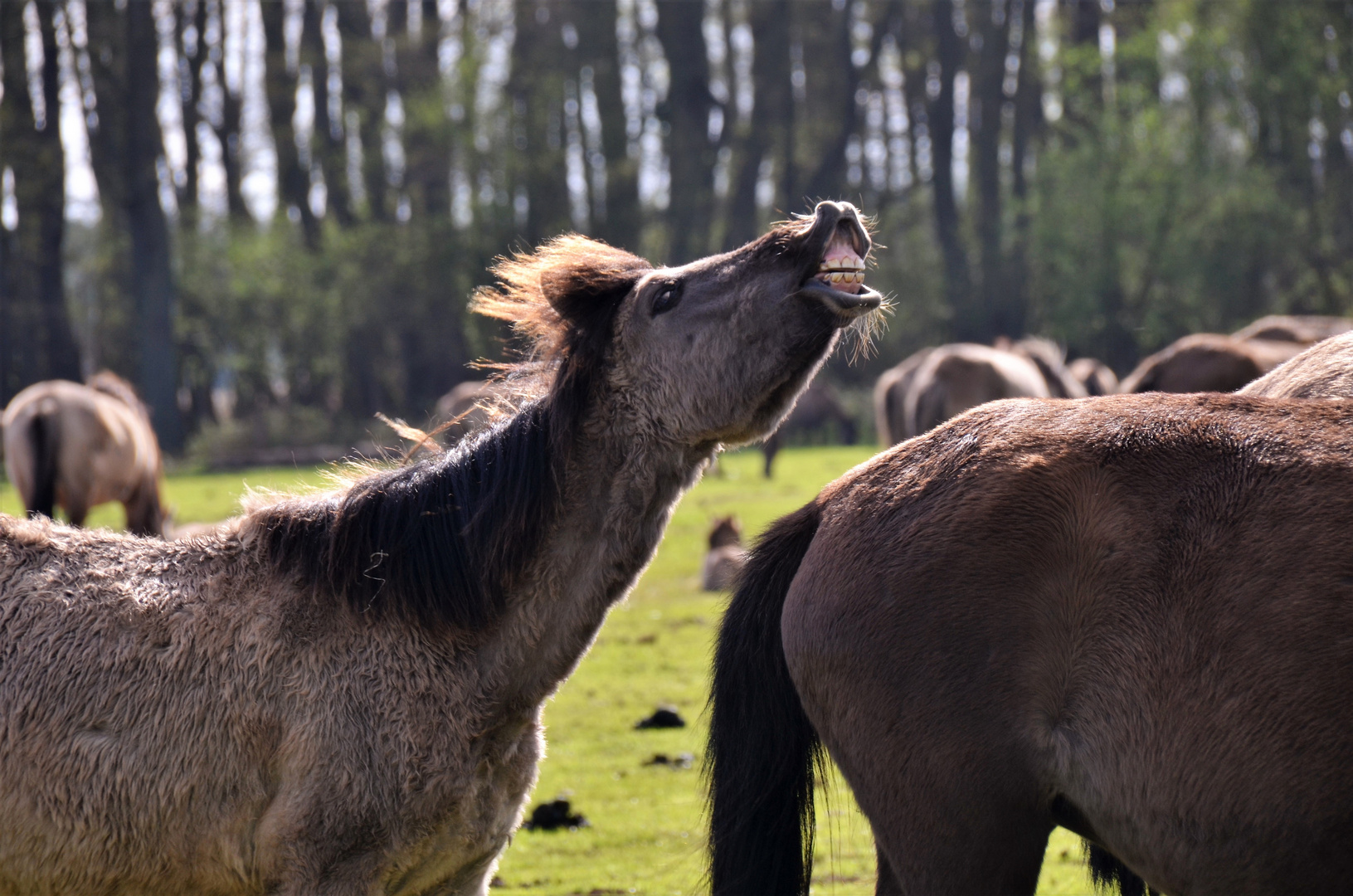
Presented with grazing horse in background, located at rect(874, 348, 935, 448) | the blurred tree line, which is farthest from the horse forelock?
the blurred tree line

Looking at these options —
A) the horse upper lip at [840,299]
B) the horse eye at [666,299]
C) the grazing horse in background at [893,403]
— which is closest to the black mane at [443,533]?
the horse eye at [666,299]

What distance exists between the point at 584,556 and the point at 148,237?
104 feet

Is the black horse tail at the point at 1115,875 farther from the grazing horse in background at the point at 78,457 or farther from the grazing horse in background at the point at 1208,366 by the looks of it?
the grazing horse in background at the point at 78,457

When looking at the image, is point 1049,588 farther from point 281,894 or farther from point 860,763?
point 281,894

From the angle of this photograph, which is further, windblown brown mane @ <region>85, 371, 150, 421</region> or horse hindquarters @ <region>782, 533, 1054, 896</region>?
windblown brown mane @ <region>85, 371, 150, 421</region>

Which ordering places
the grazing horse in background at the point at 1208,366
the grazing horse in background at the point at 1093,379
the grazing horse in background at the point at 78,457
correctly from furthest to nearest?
1. the grazing horse in background at the point at 1093,379
2. the grazing horse in background at the point at 78,457
3. the grazing horse in background at the point at 1208,366

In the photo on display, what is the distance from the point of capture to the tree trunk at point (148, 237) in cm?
2967

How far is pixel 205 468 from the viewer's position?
31.1 metres

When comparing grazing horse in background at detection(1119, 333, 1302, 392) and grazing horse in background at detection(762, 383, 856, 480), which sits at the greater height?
grazing horse in background at detection(1119, 333, 1302, 392)

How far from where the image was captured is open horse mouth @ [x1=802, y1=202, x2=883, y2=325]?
120 inches

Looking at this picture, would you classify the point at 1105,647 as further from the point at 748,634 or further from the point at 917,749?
the point at 748,634

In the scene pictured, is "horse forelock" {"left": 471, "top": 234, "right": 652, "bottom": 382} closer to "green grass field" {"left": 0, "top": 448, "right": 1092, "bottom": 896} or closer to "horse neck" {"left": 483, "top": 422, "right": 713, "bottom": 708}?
"horse neck" {"left": 483, "top": 422, "right": 713, "bottom": 708}

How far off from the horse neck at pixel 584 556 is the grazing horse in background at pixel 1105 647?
50 centimetres

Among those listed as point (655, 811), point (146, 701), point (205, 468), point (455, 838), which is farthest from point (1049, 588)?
point (205, 468)
